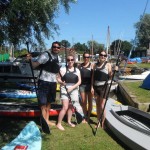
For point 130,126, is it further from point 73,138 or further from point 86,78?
point 86,78

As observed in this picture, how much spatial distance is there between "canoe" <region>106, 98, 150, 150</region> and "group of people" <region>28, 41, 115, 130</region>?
0.46 m

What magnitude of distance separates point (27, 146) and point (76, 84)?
2.16m

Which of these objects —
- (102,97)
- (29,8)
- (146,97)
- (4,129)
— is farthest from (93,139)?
(146,97)

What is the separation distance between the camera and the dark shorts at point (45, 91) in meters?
6.69

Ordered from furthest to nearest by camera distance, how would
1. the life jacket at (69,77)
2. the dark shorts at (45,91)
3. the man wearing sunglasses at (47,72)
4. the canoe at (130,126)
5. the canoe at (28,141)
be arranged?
the life jacket at (69,77)
the dark shorts at (45,91)
the man wearing sunglasses at (47,72)
the canoe at (130,126)
the canoe at (28,141)

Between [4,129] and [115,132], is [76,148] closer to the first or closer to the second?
[115,132]

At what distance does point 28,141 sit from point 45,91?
144cm

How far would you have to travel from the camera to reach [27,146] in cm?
528

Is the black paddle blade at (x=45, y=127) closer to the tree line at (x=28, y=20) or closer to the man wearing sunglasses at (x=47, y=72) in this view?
the man wearing sunglasses at (x=47, y=72)

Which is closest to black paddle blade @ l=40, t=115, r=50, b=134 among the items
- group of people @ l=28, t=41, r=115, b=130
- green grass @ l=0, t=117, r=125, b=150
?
green grass @ l=0, t=117, r=125, b=150

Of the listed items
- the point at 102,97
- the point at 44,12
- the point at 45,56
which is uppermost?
the point at 44,12

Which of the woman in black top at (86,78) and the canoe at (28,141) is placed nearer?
A: the canoe at (28,141)

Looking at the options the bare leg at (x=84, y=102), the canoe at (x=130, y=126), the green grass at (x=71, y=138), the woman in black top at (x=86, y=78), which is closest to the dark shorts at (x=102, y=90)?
the woman in black top at (x=86, y=78)

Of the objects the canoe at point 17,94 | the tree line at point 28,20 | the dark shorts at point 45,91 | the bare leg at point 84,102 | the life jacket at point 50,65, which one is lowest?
the canoe at point 17,94
